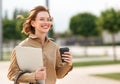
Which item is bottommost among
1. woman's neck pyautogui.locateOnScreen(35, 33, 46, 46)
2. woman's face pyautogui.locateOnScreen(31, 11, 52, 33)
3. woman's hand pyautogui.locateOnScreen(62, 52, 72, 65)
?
woman's hand pyautogui.locateOnScreen(62, 52, 72, 65)

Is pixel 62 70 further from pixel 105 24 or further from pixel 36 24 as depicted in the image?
pixel 105 24

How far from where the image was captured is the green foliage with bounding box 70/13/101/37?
60.8m

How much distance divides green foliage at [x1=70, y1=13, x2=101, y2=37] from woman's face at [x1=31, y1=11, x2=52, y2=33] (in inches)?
2161

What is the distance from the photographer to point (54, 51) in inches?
152

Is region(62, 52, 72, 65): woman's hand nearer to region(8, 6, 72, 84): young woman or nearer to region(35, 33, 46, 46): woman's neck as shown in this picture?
region(8, 6, 72, 84): young woman

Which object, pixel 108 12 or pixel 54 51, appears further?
pixel 108 12

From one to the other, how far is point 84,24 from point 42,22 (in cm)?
6398

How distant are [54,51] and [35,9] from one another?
14.7 inches

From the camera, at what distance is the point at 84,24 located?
67.6m

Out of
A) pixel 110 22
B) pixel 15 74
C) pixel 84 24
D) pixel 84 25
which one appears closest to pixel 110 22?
pixel 110 22

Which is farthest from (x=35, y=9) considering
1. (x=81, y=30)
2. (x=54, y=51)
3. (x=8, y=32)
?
(x=81, y=30)

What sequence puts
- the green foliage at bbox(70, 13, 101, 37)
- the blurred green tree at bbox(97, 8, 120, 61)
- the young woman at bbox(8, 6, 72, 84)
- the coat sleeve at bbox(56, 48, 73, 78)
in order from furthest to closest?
the green foliage at bbox(70, 13, 101, 37)
the blurred green tree at bbox(97, 8, 120, 61)
the coat sleeve at bbox(56, 48, 73, 78)
the young woman at bbox(8, 6, 72, 84)

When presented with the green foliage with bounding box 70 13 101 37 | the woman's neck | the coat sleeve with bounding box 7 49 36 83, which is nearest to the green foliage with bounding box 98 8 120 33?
the woman's neck

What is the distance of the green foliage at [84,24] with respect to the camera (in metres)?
60.8
